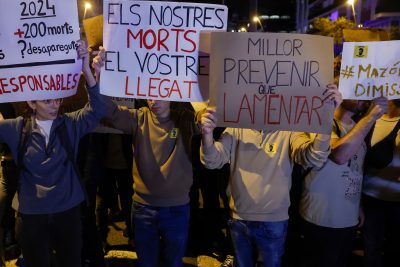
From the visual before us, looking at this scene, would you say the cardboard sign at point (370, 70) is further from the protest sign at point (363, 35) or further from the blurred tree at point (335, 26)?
the blurred tree at point (335, 26)

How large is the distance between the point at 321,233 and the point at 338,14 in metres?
44.8

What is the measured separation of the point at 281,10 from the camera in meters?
89.3

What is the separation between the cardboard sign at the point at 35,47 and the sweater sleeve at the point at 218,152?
3.40ft

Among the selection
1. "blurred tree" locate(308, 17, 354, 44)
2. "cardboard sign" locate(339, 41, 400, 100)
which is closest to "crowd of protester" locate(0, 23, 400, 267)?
"cardboard sign" locate(339, 41, 400, 100)

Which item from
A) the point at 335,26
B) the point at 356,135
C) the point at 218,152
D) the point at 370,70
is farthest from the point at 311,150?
the point at 335,26

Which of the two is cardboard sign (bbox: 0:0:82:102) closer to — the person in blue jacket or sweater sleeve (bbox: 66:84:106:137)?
the person in blue jacket

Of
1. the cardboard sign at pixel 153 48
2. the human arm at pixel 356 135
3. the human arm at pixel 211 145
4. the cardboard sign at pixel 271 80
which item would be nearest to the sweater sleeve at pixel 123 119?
the cardboard sign at pixel 153 48

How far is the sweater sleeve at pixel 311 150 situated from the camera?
2613mm

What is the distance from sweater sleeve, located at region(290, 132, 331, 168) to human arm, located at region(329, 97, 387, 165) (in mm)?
149

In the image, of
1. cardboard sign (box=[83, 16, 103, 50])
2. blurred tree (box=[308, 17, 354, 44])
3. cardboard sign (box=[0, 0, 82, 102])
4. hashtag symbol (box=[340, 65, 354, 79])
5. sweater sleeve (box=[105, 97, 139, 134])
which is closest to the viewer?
cardboard sign (box=[0, 0, 82, 102])

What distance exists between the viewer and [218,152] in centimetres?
273

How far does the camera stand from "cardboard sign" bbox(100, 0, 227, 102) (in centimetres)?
270

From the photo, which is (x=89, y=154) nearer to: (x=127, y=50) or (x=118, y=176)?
(x=118, y=176)

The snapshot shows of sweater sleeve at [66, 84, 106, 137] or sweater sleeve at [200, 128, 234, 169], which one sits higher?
sweater sleeve at [66, 84, 106, 137]
